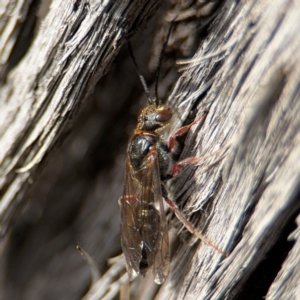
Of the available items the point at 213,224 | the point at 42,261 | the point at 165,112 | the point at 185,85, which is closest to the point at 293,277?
the point at 213,224

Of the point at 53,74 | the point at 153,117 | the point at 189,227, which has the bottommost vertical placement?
the point at 189,227

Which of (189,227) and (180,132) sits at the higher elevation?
(180,132)

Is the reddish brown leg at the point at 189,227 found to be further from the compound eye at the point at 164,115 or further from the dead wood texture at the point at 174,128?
the compound eye at the point at 164,115

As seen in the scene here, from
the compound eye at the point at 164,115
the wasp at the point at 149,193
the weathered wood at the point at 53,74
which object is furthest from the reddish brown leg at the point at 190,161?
the weathered wood at the point at 53,74

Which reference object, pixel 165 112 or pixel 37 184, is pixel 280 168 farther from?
pixel 37 184

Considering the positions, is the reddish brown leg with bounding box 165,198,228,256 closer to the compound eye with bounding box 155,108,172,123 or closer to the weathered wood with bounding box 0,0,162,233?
the compound eye with bounding box 155,108,172,123

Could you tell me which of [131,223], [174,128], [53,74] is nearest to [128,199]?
[131,223]

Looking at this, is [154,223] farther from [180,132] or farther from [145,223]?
[180,132]
